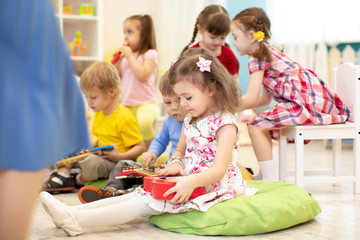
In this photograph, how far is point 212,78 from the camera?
4.66 ft

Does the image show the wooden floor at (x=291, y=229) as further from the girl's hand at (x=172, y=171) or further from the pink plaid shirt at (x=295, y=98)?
the pink plaid shirt at (x=295, y=98)

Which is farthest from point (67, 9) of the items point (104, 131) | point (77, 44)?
point (104, 131)

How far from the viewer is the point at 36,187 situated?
2.20 feet

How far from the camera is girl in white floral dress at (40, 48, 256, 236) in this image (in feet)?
4.34

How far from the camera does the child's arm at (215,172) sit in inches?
51.5

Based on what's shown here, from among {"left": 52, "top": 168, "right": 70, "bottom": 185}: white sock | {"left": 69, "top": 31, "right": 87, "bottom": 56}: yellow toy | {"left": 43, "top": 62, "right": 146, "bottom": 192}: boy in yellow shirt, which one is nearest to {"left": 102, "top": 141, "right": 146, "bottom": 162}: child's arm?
{"left": 43, "top": 62, "right": 146, "bottom": 192}: boy in yellow shirt

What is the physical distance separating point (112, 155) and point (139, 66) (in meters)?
0.86

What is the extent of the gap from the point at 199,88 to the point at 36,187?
2.63 feet

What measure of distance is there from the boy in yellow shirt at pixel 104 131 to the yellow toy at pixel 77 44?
4.26ft

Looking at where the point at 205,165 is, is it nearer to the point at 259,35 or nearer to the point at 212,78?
the point at 212,78

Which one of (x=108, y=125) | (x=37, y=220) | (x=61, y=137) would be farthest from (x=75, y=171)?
(x=61, y=137)

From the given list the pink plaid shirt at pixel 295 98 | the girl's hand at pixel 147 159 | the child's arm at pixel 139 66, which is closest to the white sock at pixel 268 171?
the pink plaid shirt at pixel 295 98

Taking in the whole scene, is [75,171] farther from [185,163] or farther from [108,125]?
[185,163]

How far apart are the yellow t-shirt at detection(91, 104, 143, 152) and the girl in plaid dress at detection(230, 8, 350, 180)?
1.67 ft
